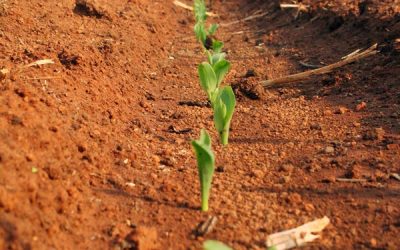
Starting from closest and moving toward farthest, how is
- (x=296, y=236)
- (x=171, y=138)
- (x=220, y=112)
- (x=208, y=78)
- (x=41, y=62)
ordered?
1. (x=296, y=236)
2. (x=220, y=112)
3. (x=171, y=138)
4. (x=41, y=62)
5. (x=208, y=78)

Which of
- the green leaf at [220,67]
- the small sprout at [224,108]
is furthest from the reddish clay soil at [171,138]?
the green leaf at [220,67]

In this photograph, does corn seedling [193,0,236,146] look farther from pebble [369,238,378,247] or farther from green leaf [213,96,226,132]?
pebble [369,238,378,247]

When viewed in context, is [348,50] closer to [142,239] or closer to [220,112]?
[220,112]

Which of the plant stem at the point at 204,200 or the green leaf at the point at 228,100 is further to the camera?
the green leaf at the point at 228,100

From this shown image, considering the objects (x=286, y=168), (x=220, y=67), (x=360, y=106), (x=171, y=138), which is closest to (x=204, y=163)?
(x=286, y=168)

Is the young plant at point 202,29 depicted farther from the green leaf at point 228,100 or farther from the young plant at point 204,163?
the young plant at point 204,163

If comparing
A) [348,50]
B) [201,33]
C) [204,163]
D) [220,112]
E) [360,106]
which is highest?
[204,163]
